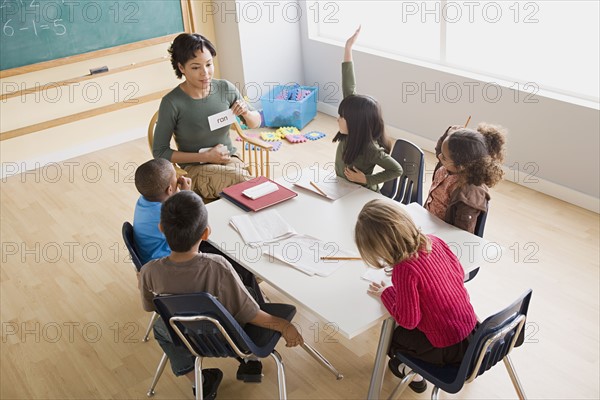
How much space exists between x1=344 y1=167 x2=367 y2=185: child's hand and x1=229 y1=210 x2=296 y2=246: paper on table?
43 cm

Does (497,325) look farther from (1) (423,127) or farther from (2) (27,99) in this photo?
(2) (27,99)

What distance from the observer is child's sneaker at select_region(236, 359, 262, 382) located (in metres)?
2.88

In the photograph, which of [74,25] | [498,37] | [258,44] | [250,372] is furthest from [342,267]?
[258,44]

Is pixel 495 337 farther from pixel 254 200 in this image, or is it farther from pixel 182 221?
pixel 254 200

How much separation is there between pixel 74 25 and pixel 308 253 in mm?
3427

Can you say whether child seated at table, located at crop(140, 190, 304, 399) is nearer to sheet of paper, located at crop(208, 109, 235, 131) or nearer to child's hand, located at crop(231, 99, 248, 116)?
sheet of paper, located at crop(208, 109, 235, 131)

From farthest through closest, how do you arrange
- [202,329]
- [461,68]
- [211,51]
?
1. [461,68]
2. [211,51]
3. [202,329]

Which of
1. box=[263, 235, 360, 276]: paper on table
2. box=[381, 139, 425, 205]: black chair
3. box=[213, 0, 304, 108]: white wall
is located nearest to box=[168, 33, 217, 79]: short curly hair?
box=[381, 139, 425, 205]: black chair

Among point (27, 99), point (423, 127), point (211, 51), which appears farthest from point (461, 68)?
point (27, 99)

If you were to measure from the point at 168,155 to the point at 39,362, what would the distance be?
121 cm

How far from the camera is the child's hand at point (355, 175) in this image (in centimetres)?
304

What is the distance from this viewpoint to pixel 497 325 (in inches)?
83.0

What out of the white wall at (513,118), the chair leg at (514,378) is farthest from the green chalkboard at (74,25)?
the chair leg at (514,378)

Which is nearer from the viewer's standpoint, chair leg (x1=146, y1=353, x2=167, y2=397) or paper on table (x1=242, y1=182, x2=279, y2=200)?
chair leg (x1=146, y1=353, x2=167, y2=397)
